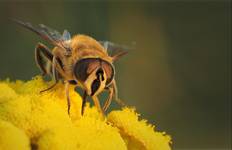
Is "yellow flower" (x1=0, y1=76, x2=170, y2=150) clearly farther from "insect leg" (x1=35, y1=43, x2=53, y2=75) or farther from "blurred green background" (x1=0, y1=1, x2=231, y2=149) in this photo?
"blurred green background" (x1=0, y1=1, x2=231, y2=149)

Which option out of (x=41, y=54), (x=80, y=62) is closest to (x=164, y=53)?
(x=41, y=54)

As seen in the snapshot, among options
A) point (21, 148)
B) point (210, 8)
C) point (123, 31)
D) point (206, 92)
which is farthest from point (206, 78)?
point (21, 148)

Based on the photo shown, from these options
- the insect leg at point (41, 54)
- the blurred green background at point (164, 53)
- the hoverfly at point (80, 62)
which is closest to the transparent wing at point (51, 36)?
the hoverfly at point (80, 62)

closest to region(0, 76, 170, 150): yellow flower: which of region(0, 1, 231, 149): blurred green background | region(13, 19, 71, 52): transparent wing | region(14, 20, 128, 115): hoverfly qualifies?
region(14, 20, 128, 115): hoverfly

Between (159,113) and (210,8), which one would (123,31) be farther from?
(210,8)

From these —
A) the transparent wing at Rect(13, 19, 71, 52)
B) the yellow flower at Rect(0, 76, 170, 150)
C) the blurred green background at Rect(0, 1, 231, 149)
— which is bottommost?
the yellow flower at Rect(0, 76, 170, 150)

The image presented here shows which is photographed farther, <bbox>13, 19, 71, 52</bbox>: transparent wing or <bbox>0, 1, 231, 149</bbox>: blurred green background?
<bbox>0, 1, 231, 149</bbox>: blurred green background

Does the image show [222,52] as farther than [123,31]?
Yes
